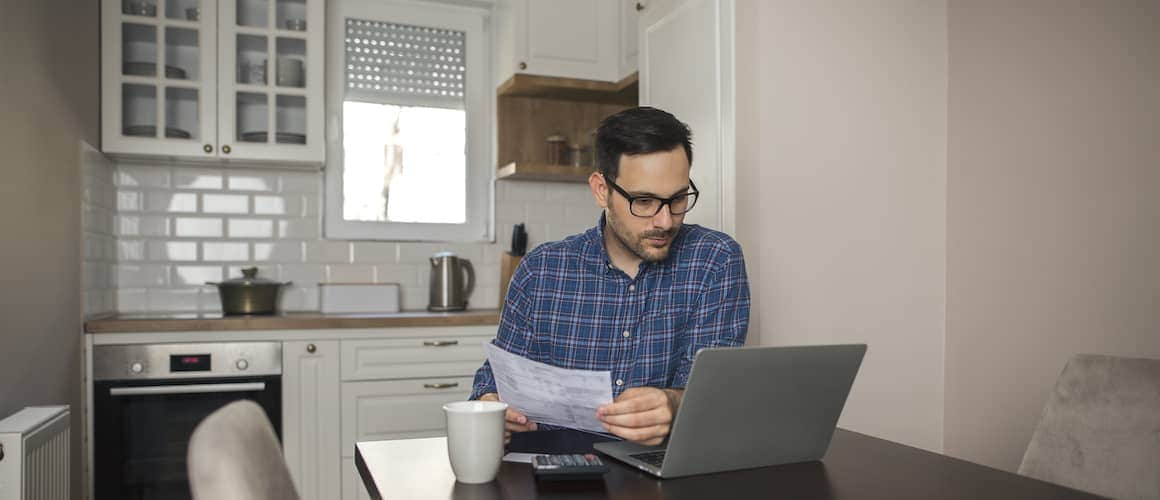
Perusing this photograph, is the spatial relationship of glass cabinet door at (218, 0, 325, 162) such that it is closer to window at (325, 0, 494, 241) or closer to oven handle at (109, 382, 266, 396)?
window at (325, 0, 494, 241)

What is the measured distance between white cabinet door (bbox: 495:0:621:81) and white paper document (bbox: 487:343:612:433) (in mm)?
2373

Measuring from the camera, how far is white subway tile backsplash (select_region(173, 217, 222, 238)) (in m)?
3.38

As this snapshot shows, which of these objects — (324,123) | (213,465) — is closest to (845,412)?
(213,465)

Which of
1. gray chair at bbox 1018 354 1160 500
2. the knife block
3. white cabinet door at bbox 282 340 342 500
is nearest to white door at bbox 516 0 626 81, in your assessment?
the knife block

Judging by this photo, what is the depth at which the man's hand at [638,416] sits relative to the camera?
47.8 inches

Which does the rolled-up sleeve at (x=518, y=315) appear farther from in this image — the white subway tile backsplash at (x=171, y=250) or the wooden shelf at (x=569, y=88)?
the white subway tile backsplash at (x=171, y=250)

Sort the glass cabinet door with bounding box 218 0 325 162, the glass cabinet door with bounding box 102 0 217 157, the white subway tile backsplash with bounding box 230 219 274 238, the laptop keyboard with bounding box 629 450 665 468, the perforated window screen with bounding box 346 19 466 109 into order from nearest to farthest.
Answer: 1. the laptop keyboard with bounding box 629 450 665 468
2. the glass cabinet door with bounding box 102 0 217 157
3. the glass cabinet door with bounding box 218 0 325 162
4. the white subway tile backsplash with bounding box 230 219 274 238
5. the perforated window screen with bounding box 346 19 466 109

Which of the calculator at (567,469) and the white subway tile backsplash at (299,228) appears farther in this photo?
the white subway tile backsplash at (299,228)

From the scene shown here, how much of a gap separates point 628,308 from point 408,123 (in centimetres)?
226

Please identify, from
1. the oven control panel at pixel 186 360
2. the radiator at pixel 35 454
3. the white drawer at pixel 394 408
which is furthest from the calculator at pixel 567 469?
the oven control panel at pixel 186 360

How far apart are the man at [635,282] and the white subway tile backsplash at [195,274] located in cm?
201

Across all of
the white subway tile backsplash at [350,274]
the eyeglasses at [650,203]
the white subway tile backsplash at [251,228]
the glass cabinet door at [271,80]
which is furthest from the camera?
the white subway tile backsplash at [350,274]

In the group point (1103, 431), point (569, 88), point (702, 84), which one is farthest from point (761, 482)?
point (569, 88)

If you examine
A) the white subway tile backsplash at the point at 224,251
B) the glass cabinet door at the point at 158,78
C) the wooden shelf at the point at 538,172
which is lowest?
the white subway tile backsplash at the point at 224,251
